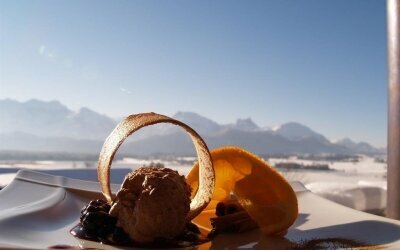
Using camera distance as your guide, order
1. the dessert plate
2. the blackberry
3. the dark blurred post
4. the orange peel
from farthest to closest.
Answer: the dark blurred post → the orange peel → the blackberry → the dessert plate

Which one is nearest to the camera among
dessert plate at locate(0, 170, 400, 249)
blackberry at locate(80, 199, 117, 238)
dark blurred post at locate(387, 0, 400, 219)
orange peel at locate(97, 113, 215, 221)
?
dessert plate at locate(0, 170, 400, 249)

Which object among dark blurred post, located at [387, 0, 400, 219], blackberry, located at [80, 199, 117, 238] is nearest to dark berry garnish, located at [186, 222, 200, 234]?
blackberry, located at [80, 199, 117, 238]

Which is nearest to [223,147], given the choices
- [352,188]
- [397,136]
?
[397,136]

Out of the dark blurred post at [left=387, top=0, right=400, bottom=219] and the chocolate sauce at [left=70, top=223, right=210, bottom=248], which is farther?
the dark blurred post at [left=387, top=0, right=400, bottom=219]

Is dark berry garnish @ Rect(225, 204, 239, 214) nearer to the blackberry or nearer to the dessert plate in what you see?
the dessert plate

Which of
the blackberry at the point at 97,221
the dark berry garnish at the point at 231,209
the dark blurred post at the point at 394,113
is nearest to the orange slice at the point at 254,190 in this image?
the dark berry garnish at the point at 231,209
